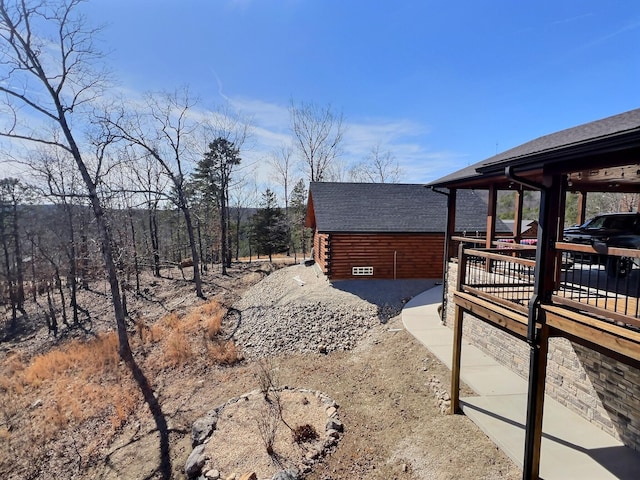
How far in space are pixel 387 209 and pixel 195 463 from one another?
12.4 metres

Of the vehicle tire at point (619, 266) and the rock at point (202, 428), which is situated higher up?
the vehicle tire at point (619, 266)

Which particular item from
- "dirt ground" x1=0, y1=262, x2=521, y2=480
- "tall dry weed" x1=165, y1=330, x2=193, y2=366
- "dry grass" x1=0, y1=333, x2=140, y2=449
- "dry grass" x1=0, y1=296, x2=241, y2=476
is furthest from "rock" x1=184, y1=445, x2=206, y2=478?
"tall dry weed" x1=165, y1=330, x2=193, y2=366

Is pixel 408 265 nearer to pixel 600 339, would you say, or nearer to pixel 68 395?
pixel 600 339

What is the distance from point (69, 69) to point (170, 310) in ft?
34.8

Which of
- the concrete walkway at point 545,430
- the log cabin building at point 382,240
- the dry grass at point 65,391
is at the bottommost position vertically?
the dry grass at point 65,391

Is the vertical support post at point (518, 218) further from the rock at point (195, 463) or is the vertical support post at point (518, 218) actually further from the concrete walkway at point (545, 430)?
Answer: the rock at point (195, 463)

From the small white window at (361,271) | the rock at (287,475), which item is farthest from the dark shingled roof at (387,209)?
the rock at (287,475)

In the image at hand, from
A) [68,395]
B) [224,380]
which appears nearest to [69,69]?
[68,395]

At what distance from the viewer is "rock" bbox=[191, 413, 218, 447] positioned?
20.9 ft

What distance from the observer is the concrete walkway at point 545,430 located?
4184 mm

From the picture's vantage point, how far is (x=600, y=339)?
11.1 feet

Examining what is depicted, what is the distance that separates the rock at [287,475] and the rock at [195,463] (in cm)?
152

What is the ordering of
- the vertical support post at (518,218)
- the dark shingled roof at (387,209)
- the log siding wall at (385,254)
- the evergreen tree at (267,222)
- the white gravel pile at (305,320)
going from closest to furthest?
the vertical support post at (518,218), the white gravel pile at (305,320), the log siding wall at (385,254), the dark shingled roof at (387,209), the evergreen tree at (267,222)

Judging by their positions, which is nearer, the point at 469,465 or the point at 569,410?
the point at 469,465
